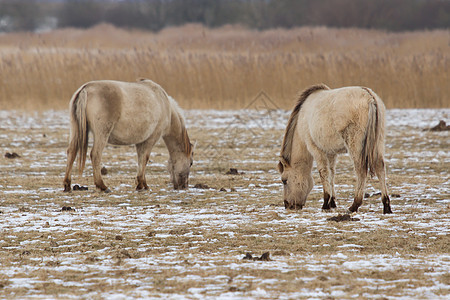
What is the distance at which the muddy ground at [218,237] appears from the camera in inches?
171

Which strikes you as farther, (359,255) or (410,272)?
(359,255)

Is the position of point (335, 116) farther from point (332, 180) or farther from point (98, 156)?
point (98, 156)

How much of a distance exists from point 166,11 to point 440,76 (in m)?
13.4

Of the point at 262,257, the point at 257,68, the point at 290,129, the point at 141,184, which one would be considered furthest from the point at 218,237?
the point at 257,68

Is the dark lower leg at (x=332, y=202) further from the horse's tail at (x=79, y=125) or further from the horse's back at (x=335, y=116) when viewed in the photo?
the horse's tail at (x=79, y=125)

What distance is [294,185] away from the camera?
7879mm

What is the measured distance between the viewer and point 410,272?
15.1ft

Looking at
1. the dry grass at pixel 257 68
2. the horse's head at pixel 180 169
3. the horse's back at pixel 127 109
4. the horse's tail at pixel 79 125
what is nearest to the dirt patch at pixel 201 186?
the horse's head at pixel 180 169

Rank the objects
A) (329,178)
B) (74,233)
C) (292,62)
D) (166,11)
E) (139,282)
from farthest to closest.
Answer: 1. (166,11)
2. (292,62)
3. (329,178)
4. (74,233)
5. (139,282)

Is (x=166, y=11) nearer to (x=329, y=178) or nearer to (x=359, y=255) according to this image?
(x=329, y=178)

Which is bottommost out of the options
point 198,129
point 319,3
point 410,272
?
point 198,129

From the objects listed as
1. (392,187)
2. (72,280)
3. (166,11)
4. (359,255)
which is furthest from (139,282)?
(166,11)

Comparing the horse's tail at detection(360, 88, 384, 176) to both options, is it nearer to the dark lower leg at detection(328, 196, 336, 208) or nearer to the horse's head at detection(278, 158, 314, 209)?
the dark lower leg at detection(328, 196, 336, 208)

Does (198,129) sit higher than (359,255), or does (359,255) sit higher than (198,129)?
(359,255)
